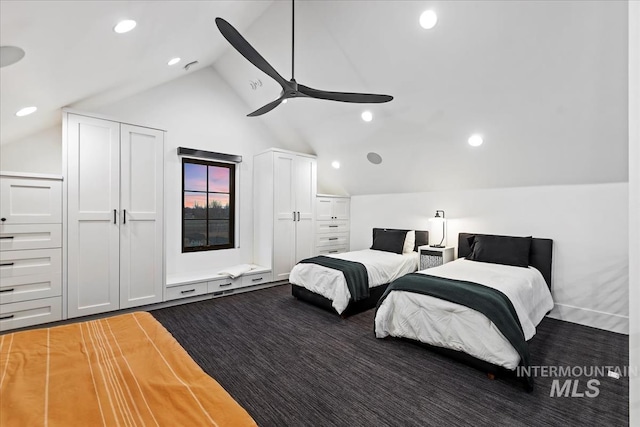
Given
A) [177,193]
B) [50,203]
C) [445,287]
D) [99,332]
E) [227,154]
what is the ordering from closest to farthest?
[99,332] → [445,287] → [50,203] → [177,193] → [227,154]

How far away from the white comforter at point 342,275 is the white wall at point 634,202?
3.06 metres

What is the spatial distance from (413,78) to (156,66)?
9.41ft

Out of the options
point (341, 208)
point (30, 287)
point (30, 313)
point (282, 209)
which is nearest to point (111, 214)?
point (30, 287)

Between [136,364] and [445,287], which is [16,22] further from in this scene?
[445,287]

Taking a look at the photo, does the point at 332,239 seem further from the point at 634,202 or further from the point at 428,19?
the point at 634,202

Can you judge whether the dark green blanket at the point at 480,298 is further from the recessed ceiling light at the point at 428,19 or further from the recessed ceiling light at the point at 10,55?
the recessed ceiling light at the point at 10,55

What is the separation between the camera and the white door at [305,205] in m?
5.23

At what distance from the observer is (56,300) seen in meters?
3.03

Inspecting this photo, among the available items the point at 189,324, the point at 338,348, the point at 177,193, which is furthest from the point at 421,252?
the point at 177,193

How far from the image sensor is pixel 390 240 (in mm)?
4895

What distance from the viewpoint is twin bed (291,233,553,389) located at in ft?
7.64

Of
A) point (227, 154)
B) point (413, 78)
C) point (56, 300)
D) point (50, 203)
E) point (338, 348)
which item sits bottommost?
point (338, 348)

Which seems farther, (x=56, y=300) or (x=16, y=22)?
(x=56, y=300)

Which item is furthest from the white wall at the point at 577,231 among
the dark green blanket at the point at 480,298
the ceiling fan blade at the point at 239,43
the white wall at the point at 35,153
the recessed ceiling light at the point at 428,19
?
the white wall at the point at 35,153
